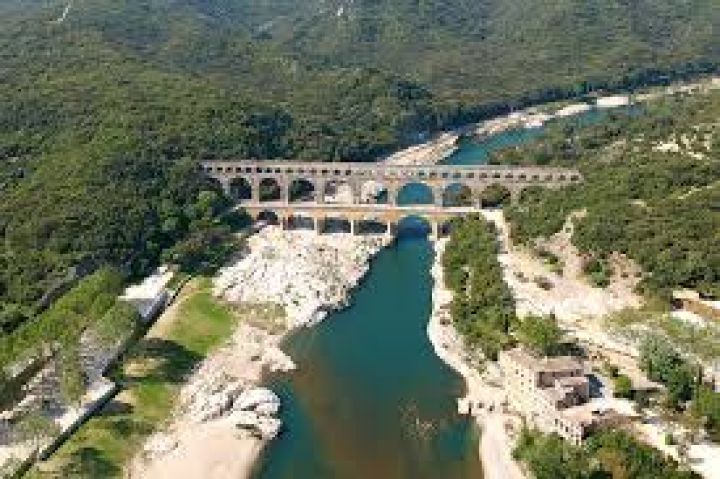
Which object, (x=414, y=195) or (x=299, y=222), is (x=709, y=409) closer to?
(x=299, y=222)

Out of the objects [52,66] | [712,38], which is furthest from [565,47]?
[52,66]

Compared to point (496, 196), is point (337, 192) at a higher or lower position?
lower

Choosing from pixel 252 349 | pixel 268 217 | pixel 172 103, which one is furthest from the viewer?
pixel 172 103

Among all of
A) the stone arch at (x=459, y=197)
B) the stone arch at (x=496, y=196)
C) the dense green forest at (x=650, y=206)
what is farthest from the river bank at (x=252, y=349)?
the dense green forest at (x=650, y=206)

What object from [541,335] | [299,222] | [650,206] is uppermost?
[650,206]

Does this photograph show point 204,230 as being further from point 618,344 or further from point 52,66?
point 52,66

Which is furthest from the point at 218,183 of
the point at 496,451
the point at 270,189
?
the point at 496,451

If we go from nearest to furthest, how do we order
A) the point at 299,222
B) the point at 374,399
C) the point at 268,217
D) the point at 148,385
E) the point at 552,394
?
the point at 552,394 → the point at 148,385 → the point at 374,399 → the point at 299,222 → the point at 268,217

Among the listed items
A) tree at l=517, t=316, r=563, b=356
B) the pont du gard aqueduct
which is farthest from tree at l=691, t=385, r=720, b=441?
the pont du gard aqueduct
